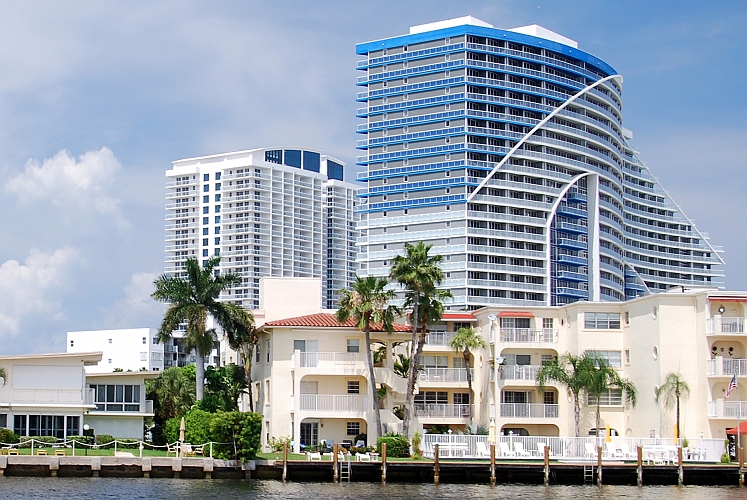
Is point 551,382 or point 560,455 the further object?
point 551,382

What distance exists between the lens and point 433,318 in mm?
74000

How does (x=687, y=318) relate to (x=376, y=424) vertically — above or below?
above

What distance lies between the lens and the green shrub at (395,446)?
222 feet

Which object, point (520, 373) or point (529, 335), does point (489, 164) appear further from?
point (520, 373)

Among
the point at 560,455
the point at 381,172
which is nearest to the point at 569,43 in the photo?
the point at 381,172

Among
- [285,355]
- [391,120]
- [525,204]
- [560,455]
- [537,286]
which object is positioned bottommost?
[560,455]

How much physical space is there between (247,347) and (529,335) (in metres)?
20.2

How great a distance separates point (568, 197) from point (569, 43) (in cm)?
2479

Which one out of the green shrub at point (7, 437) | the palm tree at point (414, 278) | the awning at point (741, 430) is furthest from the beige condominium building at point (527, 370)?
the green shrub at point (7, 437)

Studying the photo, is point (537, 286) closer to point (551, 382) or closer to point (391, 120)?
point (391, 120)

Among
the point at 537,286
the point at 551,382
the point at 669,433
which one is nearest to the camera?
the point at 669,433

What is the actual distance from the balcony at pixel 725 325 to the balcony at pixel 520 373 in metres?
11.8

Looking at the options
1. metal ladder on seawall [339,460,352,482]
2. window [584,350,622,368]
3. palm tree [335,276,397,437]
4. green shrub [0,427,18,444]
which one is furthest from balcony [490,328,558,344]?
green shrub [0,427,18,444]

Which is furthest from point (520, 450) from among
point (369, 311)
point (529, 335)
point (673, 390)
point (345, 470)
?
point (529, 335)
